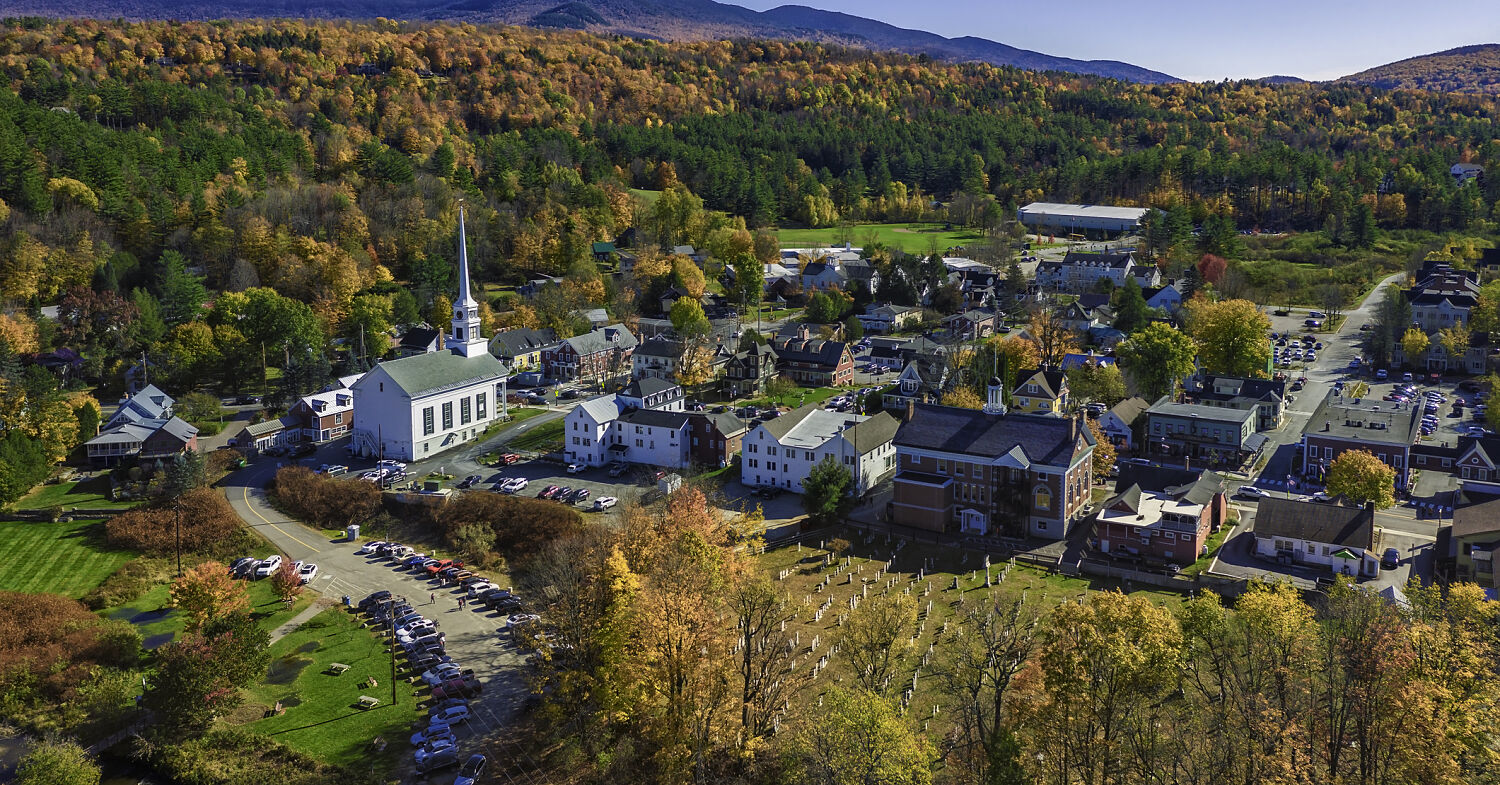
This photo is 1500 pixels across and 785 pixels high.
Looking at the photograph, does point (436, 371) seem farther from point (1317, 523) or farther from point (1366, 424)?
point (1366, 424)

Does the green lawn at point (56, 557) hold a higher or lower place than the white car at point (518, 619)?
lower

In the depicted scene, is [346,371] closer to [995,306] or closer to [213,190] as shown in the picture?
[213,190]

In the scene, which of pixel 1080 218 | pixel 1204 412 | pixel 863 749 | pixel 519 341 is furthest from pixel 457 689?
pixel 1080 218

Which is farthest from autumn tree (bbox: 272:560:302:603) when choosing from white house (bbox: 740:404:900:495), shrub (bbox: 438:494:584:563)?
white house (bbox: 740:404:900:495)

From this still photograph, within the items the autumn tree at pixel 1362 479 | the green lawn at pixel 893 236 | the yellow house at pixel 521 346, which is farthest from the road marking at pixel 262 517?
the green lawn at pixel 893 236

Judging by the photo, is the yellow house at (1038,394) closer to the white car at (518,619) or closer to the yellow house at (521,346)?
the yellow house at (521,346)

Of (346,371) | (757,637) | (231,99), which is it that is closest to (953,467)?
(757,637)
